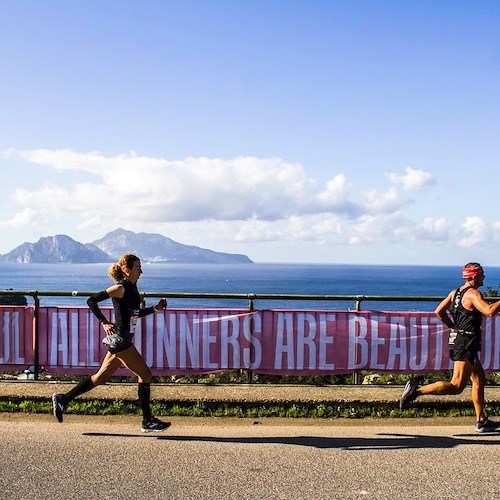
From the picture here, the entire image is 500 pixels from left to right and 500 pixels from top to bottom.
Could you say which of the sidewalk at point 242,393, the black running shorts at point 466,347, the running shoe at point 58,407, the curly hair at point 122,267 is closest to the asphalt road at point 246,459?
the running shoe at point 58,407

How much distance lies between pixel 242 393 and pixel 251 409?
336 mm

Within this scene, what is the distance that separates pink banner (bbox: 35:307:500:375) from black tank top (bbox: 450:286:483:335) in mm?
1779

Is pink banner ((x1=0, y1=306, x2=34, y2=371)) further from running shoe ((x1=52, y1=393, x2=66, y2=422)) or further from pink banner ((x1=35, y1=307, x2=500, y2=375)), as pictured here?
running shoe ((x1=52, y1=393, x2=66, y2=422))

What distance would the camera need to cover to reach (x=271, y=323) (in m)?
8.19

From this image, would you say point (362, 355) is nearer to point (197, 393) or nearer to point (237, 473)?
point (197, 393)

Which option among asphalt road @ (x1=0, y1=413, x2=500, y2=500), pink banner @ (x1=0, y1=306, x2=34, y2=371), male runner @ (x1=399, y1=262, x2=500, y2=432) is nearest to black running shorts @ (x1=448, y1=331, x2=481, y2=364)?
male runner @ (x1=399, y1=262, x2=500, y2=432)

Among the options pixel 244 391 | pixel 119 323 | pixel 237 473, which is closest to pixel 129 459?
pixel 237 473

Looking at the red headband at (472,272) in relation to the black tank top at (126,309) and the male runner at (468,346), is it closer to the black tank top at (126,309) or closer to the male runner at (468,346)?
the male runner at (468,346)

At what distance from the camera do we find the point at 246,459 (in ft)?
17.2

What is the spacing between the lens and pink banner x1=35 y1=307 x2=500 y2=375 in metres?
8.18

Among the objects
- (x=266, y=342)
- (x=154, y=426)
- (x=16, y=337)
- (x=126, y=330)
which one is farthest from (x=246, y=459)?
(x=16, y=337)

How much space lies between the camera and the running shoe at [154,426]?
6.13 meters

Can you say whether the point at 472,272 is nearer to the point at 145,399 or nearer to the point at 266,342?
the point at 266,342

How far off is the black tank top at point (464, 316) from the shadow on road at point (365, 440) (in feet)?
3.60
